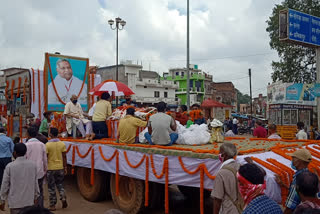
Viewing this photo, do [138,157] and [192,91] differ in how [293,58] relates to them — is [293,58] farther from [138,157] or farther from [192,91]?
[192,91]

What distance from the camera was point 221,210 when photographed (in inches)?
145

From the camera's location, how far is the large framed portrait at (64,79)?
11117 millimetres

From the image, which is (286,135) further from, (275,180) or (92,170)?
(275,180)

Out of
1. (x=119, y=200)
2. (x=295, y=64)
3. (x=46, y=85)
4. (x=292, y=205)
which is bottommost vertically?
(x=119, y=200)

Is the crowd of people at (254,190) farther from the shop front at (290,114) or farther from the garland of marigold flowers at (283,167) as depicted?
the shop front at (290,114)

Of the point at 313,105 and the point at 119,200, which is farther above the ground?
the point at 313,105

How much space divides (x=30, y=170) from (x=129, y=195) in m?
2.69

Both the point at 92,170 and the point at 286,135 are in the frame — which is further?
the point at 286,135

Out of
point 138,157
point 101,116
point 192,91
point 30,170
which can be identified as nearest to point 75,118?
point 101,116

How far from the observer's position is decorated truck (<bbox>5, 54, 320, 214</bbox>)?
510cm

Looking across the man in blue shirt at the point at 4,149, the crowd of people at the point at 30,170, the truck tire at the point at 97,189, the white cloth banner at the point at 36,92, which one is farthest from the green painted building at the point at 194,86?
the crowd of people at the point at 30,170

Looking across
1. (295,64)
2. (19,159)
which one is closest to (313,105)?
(295,64)

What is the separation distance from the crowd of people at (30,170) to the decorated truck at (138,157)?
3.52 ft

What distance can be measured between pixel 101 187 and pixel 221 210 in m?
4.67
